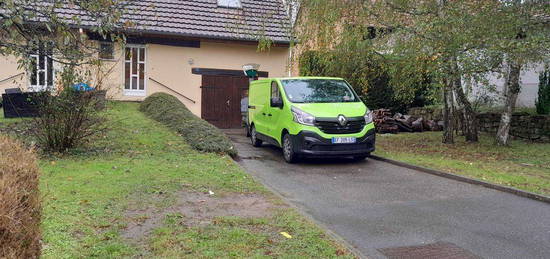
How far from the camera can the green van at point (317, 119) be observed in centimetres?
1016

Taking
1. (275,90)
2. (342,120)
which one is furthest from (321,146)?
(275,90)

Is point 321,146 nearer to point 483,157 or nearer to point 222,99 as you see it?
point 483,157

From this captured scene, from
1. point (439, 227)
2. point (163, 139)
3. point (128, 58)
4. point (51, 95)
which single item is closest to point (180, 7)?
point (128, 58)

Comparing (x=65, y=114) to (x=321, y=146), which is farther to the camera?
(x=321, y=146)

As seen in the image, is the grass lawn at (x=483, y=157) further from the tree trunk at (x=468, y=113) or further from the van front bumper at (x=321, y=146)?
the van front bumper at (x=321, y=146)

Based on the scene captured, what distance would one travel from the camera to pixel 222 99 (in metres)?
20.3

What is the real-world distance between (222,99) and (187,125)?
785 centimetres

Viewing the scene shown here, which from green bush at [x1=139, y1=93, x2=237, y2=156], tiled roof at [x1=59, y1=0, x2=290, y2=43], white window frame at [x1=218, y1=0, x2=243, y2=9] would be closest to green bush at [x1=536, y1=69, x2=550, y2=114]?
tiled roof at [x1=59, y1=0, x2=290, y2=43]

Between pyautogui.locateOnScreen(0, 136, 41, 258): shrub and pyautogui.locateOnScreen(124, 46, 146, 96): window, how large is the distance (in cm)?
1612

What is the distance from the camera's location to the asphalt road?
16.9 ft

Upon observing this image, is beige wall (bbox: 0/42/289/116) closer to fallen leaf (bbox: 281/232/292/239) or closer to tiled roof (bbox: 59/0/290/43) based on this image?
tiled roof (bbox: 59/0/290/43)

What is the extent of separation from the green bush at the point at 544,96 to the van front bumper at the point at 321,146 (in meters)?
7.71

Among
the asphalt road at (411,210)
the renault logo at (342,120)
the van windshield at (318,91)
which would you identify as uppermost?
the van windshield at (318,91)

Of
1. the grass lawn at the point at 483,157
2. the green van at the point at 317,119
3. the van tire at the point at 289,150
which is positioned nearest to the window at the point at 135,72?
the green van at the point at 317,119
